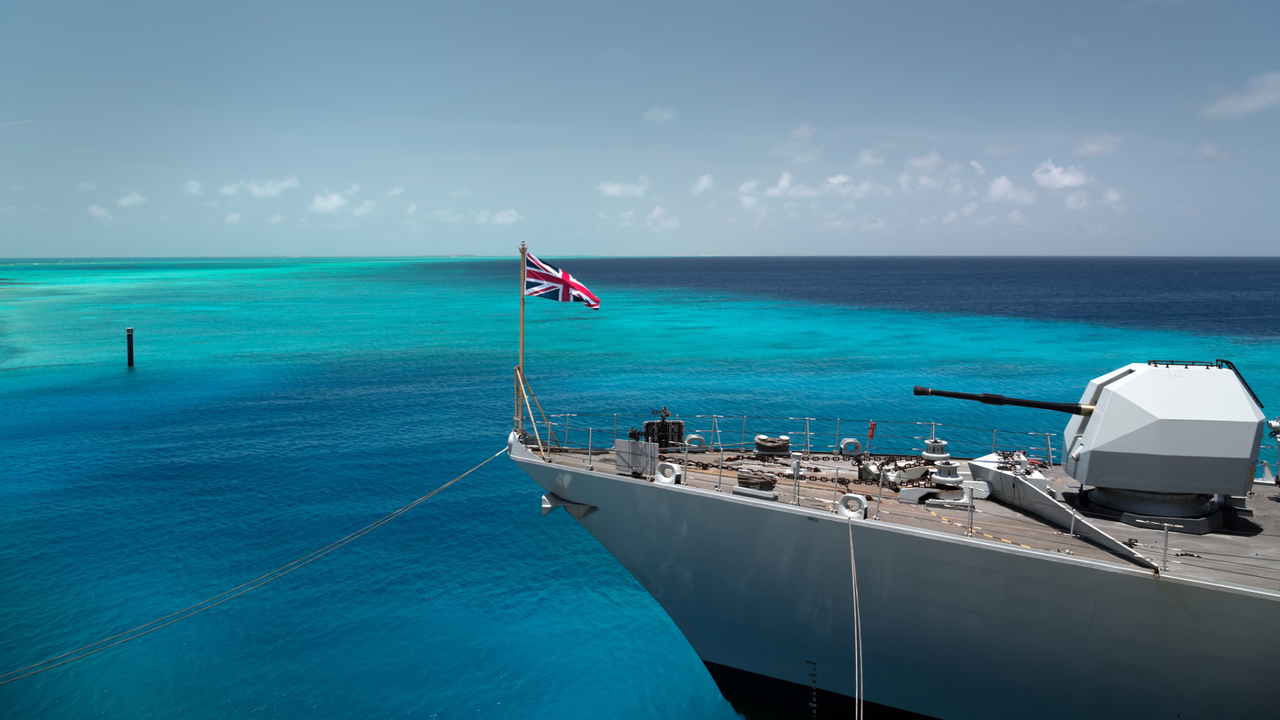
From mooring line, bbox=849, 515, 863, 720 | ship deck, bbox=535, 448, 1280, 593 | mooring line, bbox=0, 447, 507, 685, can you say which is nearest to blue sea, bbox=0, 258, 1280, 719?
mooring line, bbox=0, 447, 507, 685

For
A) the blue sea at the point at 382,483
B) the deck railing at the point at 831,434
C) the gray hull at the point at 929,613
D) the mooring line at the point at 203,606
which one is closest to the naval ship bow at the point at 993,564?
the gray hull at the point at 929,613

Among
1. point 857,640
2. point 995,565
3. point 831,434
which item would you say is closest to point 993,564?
point 995,565

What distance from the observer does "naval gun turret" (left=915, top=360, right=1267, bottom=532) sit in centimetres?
1280

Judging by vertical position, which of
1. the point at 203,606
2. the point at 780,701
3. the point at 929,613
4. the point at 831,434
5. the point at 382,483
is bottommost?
the point at 780,701

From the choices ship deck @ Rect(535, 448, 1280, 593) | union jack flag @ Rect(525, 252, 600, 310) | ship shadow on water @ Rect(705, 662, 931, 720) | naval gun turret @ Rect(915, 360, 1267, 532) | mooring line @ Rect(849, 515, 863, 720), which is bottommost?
ship shadow on water @ Rect(705, 662, 931, 720)

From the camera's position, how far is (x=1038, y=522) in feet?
46.0

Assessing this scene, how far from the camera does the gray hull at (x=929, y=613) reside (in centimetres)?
1138

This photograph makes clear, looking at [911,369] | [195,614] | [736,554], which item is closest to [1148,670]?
[736,554]

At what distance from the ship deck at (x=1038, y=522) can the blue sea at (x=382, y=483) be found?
202 cm

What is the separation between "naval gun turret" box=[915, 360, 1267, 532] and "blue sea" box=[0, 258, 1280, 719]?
4.94m

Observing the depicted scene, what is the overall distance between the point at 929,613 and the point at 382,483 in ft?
69.7

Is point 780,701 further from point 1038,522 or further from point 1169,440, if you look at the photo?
point 1169,440

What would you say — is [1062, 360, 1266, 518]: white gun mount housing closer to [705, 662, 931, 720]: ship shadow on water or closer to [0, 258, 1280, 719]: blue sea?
[0, 258, 1280, 719]: blue sea

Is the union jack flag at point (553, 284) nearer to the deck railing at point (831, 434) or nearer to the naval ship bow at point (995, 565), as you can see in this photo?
the naval ship bow at point (995, 565)
